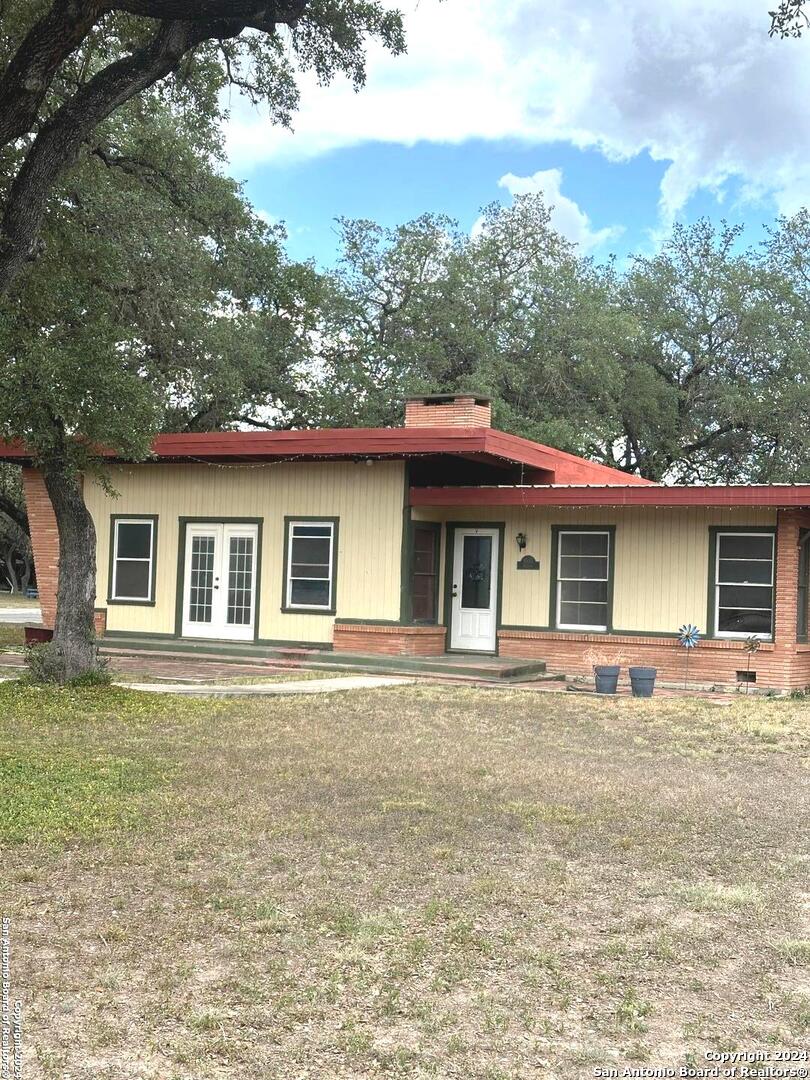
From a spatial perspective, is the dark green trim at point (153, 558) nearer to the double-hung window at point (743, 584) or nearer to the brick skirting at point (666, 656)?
the brick skirting at point (666, 656)

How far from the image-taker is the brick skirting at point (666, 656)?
16.9m

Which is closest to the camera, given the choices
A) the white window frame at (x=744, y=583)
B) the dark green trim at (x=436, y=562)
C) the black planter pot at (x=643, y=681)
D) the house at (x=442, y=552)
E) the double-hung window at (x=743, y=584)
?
the black planter pot at (x=643, y=681)

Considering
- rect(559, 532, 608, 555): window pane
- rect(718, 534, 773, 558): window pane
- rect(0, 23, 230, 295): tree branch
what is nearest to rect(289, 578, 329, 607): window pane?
rect(559, 532, 608, 555): window pane

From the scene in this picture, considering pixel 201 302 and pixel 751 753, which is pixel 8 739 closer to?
pixel 751 753

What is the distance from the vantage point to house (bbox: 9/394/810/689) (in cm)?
1728

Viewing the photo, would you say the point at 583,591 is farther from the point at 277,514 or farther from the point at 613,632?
the point at 277,514

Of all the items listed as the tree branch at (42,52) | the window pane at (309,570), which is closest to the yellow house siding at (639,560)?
the window pane at (309,570)

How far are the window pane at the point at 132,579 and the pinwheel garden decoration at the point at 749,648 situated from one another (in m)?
10.1

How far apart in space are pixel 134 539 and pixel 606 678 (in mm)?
9108

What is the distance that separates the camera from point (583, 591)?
18.5 meters

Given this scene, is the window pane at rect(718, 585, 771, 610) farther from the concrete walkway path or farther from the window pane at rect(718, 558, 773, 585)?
the concrete walkway path

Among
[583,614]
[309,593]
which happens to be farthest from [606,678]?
[309,593]

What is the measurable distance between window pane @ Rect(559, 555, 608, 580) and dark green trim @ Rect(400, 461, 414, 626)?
2.41m

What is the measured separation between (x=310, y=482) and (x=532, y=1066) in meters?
16.0
